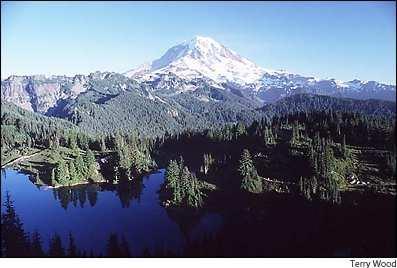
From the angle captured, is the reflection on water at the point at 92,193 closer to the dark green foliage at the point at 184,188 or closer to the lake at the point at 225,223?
the lake at the point at 225,223

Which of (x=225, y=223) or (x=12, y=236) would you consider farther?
(x=225, y=223)

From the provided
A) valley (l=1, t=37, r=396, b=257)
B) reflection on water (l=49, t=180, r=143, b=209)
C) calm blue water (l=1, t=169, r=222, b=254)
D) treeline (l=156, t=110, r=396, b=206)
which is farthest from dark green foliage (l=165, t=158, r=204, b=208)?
reflection on water (l=49, t=180, r=143, b=209)

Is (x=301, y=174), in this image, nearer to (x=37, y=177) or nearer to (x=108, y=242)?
(x=108, y=242)

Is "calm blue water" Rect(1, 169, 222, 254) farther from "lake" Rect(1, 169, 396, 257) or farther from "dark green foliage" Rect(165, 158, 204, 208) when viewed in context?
"dark green foliage" Rect(165, 158, 204, 208)

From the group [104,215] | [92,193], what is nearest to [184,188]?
[104,215]

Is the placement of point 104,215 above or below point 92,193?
below

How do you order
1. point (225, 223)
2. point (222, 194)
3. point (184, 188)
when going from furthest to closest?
point (222, 194) → point (184, 188) → point (225, 223)

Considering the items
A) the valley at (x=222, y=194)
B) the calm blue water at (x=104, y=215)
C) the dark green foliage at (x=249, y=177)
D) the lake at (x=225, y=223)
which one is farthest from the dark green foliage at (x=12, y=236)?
the dark green foliage at (x=249, y=177)

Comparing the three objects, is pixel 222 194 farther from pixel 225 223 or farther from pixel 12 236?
pixel 12 236

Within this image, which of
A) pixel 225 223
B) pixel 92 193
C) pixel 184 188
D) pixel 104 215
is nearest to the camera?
pixel 225 223
